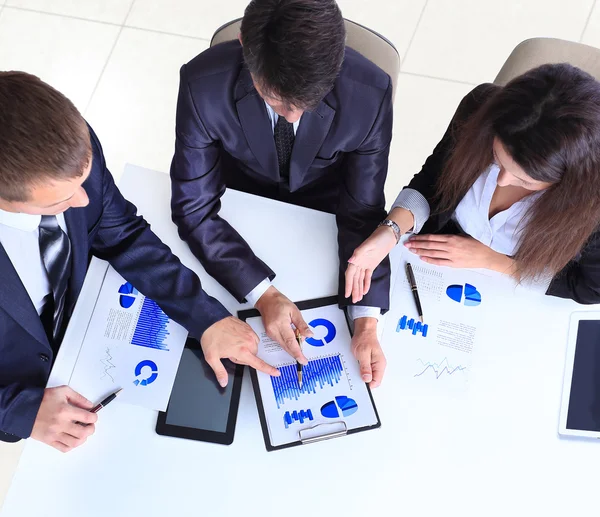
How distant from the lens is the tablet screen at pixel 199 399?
4.42ft

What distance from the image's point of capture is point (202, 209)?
5.09 feet

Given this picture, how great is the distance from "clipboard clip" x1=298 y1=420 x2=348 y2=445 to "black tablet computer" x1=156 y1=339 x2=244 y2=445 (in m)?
0.16

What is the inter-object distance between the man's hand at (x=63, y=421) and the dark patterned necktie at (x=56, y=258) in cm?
24

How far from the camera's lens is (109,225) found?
1519 mm

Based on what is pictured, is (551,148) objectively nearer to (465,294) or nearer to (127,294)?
(465,294)

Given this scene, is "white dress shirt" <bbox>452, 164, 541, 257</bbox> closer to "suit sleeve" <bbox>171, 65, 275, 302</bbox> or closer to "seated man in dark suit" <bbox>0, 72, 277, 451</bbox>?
"suit sleeve" <bbox>171, 65, 275, 302</bbox>

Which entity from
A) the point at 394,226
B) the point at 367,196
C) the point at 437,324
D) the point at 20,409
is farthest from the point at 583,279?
the point at 20,409

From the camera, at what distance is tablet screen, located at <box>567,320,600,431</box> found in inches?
54.8

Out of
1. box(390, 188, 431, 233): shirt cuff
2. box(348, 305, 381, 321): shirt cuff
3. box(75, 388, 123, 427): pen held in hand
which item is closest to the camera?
box(75, 388, 123, 427): pen held in hand

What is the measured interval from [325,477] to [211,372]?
36cm

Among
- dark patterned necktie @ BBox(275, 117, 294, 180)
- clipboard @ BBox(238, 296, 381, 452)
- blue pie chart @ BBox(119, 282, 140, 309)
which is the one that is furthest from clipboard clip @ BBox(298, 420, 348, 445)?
dark patterned necktie @ BBox(275, 117, 294, 180)

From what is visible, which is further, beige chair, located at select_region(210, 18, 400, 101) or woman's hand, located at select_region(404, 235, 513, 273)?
beige chair, located at select_region(210, 18, 400, 101)

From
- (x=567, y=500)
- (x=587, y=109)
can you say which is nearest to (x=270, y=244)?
(x=587, y=109)

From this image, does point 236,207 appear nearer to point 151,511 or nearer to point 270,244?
point 270,244
